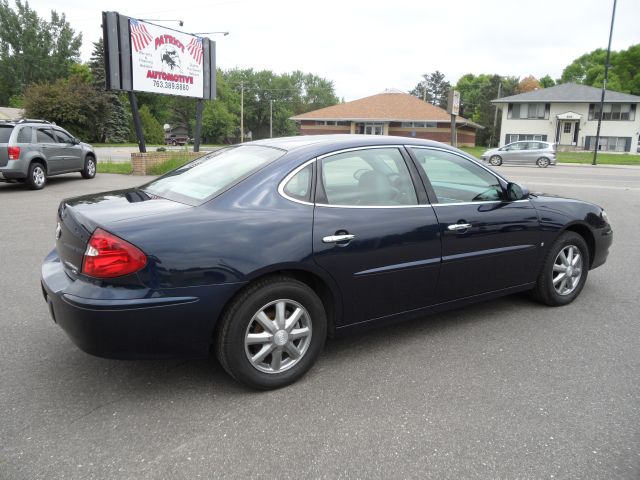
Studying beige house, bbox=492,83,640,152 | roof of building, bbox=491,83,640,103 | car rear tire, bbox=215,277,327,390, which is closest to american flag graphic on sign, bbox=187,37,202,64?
car rear tire, bbox=215,277,327,390

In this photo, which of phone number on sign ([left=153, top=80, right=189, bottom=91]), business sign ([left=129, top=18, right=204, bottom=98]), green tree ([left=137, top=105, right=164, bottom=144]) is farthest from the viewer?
green tree ([left=137, top=105, right=164, bottom=144])

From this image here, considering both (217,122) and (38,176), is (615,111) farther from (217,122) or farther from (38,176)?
(217,122)

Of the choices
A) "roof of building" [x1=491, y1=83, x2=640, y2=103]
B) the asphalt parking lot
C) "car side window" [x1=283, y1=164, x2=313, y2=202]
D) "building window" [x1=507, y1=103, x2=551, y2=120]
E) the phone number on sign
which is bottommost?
the asphalt parking lot

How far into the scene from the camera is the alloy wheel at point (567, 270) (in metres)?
4.53

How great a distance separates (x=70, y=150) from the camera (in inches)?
540

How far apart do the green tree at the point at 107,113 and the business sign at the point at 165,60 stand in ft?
104

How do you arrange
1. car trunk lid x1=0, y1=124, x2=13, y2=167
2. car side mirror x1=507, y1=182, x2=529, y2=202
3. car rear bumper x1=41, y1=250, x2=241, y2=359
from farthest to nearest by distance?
car trunk lid x1=0, y1=124, x2=13, y2=167 < car side mirror x1=507, y1=182, x2=529, y2=202 < car rear bumper x1=41, y1=250, x2=241, y2=359

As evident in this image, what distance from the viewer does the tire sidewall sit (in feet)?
14.5

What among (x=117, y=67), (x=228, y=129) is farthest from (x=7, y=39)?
(x=117, y=67)

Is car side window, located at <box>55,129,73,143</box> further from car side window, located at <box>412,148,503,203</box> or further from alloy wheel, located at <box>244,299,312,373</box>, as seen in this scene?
alloy wheel, located at <box>244,299,312,373</box>

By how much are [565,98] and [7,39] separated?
71.5m

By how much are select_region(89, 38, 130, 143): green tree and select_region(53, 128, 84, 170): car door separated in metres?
33.8

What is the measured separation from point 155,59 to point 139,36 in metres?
0.82

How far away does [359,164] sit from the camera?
357 cm
